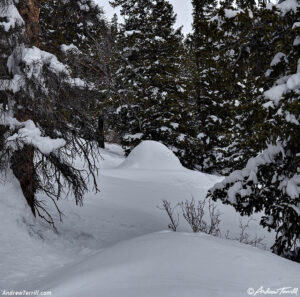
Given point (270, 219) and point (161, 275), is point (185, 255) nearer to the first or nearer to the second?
point (161, 275)

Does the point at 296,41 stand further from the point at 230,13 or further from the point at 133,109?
the point at 133,109

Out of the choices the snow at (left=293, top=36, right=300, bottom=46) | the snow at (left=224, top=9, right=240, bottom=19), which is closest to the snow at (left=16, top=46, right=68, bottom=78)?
the snow at (left=224, top=9, right=240, bottom=19)

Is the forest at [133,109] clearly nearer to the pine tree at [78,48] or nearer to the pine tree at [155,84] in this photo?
the pine tree at [78,48]

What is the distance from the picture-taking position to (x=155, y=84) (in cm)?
1656

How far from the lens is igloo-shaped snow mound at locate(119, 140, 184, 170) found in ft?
44.0

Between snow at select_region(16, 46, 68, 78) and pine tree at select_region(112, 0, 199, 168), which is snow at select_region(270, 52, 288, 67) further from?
pine tree at select_region(112, 0, 199, 168)

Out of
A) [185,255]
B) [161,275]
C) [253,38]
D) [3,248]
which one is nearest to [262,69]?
[253,38]

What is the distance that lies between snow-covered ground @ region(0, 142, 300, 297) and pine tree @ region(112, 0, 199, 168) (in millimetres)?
5379

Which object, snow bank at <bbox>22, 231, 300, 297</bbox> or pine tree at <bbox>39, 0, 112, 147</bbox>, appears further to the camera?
pine tree at <bbox>39, 0, 112, 147</bbox>

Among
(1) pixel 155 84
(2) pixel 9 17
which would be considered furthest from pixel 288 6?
(1) pixel 155 84

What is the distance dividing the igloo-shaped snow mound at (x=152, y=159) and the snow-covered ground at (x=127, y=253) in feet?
6.80

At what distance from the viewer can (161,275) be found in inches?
119

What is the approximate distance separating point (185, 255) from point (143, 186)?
748 cm

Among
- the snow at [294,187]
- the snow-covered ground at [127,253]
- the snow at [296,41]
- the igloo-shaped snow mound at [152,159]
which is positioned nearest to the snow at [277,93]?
the snow at [296,41]
